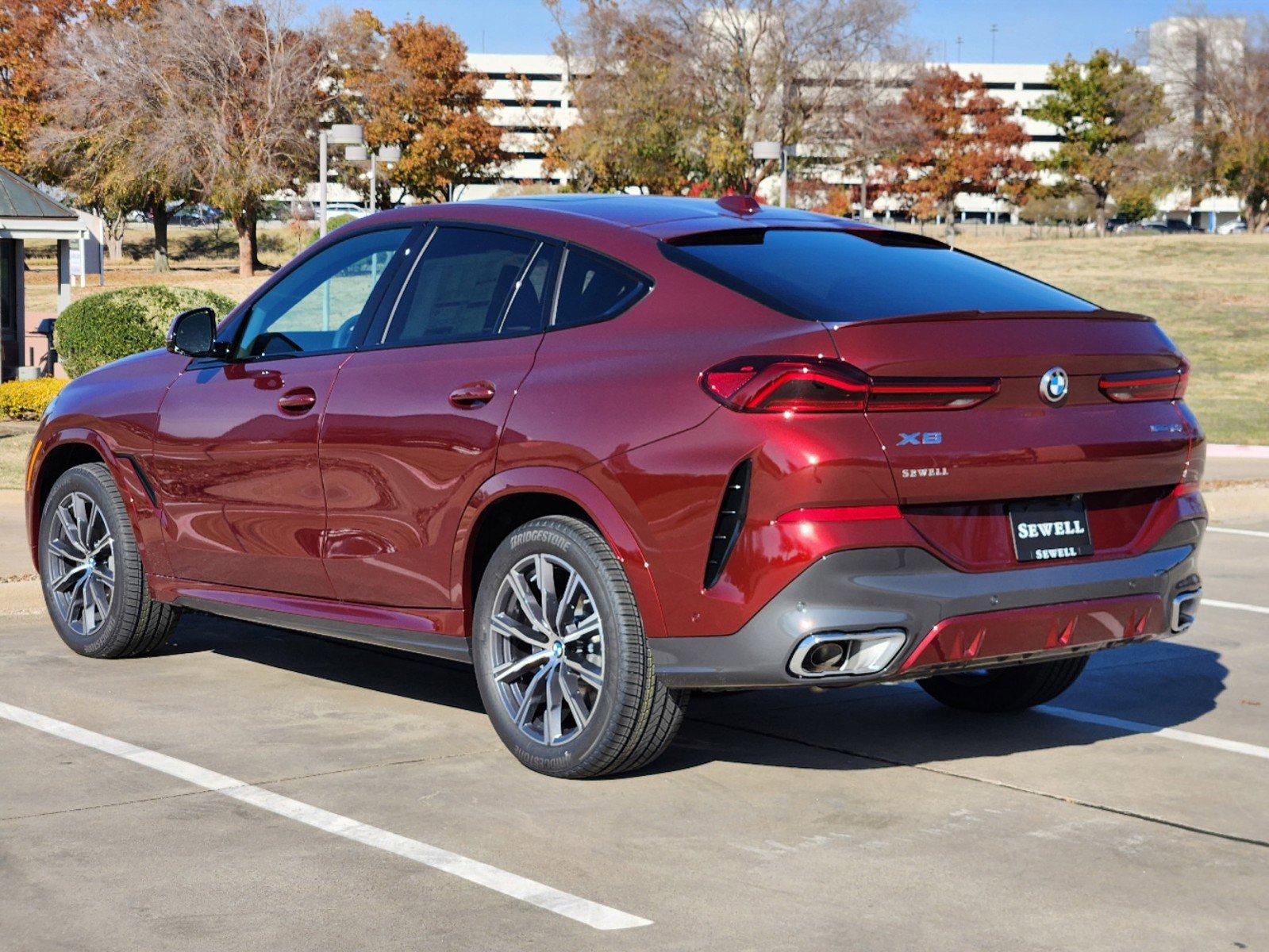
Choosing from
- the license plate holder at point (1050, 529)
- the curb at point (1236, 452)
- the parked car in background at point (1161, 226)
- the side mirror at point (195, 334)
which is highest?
the parked car in background at point (1161, 226)

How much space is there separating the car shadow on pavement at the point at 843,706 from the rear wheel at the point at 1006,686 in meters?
0.05

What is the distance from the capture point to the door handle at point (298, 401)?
6.19 metres

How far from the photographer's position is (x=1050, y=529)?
5145 millimetres

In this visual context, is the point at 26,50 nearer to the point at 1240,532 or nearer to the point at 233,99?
the point at 233,99

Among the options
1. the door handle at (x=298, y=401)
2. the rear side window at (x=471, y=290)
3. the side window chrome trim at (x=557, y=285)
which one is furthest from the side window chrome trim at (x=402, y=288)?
the side window chrome trim at (x=557, y=285)

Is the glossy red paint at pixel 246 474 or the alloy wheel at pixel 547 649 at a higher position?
the glossy red paint at pixel 246 474

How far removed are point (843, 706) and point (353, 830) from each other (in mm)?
2347

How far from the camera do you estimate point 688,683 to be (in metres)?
5.03

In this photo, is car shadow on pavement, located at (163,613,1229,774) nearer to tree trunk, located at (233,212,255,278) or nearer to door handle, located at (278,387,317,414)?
door handle, located at (278,387,317,414)

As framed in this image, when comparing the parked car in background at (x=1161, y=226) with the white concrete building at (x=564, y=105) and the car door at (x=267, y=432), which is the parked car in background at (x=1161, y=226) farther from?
the car door at (x=267, y=432)

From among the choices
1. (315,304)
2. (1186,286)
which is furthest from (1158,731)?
(1186,286)

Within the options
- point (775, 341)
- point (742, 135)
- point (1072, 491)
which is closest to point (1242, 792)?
point (1072, 491)

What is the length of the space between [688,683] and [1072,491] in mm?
1255

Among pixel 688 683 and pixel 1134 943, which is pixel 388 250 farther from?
pixel 1134 943
